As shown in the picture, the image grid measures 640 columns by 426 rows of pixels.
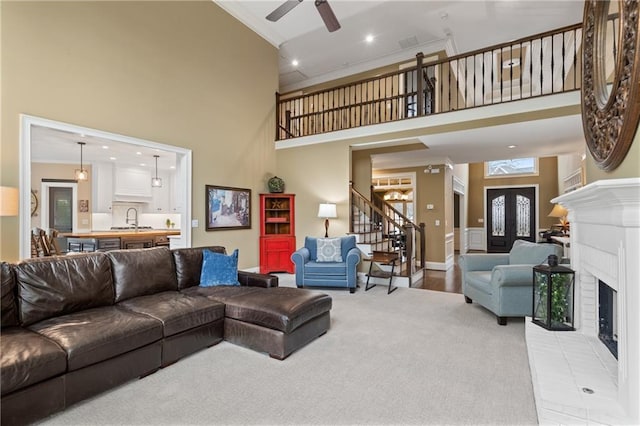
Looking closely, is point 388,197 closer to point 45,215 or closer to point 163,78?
point 163,78

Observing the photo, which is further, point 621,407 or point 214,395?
point 214,395

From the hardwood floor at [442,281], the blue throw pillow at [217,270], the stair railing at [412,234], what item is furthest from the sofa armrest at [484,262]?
the blue throw pillow at [217,270]

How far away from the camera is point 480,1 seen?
588 cm

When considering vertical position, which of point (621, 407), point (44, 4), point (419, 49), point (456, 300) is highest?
point (419, 49)

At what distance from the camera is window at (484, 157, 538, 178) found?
1081cm

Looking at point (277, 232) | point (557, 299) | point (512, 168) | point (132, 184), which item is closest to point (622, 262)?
point (557, 299)

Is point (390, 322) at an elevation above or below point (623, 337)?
below

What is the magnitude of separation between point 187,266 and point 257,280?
810 mm

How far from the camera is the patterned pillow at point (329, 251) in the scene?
5.50 metres

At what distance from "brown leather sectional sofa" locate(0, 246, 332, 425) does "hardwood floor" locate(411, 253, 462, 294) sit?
9.85 feet

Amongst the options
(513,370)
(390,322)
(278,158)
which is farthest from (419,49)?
(513,370)

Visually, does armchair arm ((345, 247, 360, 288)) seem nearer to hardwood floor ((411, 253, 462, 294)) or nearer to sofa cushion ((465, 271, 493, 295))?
hardwood floor ((411, 253, 462, 294))

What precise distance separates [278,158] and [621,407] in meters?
6.40

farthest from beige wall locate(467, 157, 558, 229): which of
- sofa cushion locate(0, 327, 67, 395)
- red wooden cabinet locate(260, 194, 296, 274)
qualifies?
sofa cushion locate(0, 327, 67, 395)
